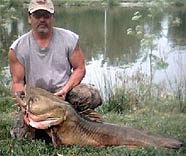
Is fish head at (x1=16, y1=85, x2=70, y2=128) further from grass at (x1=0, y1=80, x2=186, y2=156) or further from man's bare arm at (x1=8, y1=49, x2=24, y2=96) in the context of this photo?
man's bare arm at (x1=8, y1=49, x2=24, y2=96)

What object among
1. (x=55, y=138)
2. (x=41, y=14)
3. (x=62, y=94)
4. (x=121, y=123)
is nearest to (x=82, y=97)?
(x=62, y=94)

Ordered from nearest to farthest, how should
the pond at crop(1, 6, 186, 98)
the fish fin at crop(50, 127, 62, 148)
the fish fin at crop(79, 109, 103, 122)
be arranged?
1. the fish fin at crop(50, 127, 62, 148)
2. the fish fin at crop(79, 109, 103, 122)
3. the pond at crop(1, 6, 186, 98)

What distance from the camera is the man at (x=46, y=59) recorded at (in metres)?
4.33

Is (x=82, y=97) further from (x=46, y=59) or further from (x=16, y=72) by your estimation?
(x=16, y=72)

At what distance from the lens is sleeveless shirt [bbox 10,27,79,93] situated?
4.35 meters

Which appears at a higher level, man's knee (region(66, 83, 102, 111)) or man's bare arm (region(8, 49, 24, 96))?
man's bare arm (region(8, 49, 24, 96))

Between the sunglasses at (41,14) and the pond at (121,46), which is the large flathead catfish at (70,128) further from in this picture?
the pond at (121,46)

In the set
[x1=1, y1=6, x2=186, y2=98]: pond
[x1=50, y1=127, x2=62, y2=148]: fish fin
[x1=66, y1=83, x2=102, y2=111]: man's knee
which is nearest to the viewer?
[x1=50, y1=127, x2=62, y2=148]: fish fin

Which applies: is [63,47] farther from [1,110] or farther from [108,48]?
[108,48]

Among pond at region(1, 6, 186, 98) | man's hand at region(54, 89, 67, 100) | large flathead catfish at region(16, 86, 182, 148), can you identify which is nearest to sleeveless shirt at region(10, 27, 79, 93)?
man's hand at region(54, 89, 67, 100)

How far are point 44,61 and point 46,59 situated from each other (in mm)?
32

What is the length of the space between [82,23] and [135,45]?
7418 millimetres

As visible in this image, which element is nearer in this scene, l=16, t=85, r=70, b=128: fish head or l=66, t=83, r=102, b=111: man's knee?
l=16, t=85, r=70, b=128: fish head

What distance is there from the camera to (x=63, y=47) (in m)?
4.41
